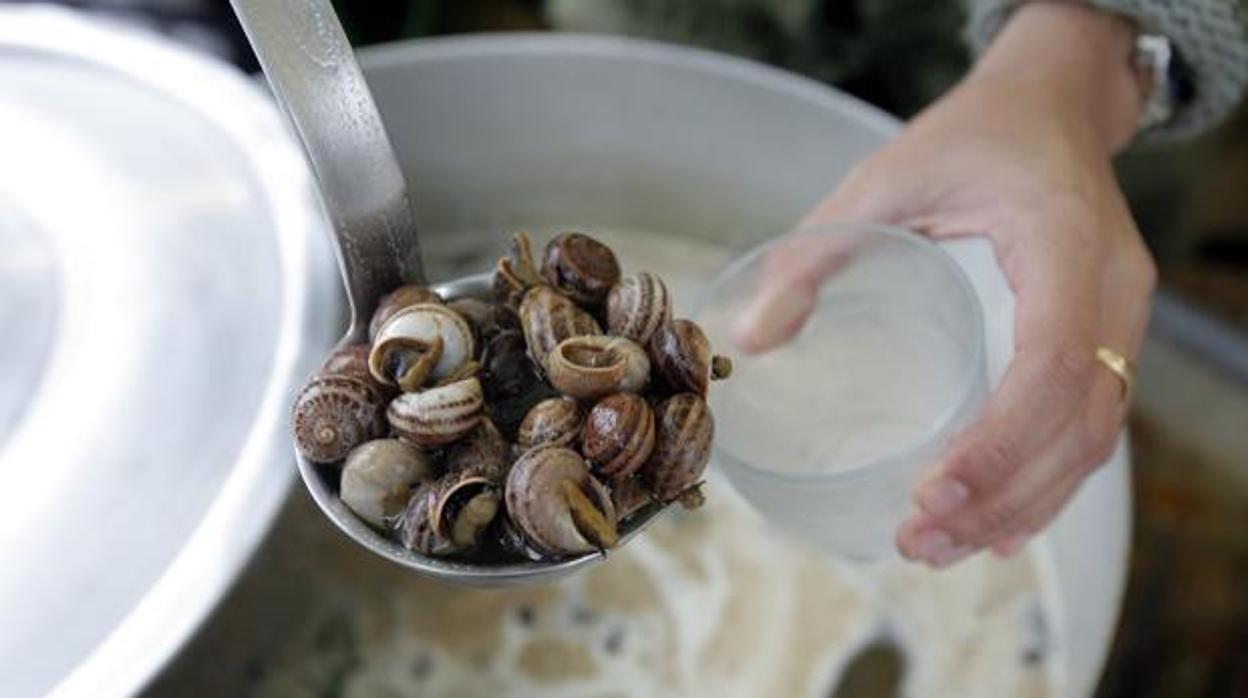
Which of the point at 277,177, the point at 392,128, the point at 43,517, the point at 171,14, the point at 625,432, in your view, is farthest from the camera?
the point at 171,14

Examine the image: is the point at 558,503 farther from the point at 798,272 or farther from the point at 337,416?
the point at 798,272

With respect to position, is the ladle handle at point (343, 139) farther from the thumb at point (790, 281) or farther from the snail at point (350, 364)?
the thumb at point (790, 281)

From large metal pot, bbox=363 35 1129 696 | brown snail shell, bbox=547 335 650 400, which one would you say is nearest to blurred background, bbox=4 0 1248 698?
large metal pot, bbox=363 35 1129 696

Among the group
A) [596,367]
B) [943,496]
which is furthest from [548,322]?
[943,496]

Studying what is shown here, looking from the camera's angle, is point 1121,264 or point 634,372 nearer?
point 634,372

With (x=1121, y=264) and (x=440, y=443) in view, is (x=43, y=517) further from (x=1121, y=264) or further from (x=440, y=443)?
(x=1121, y=264)

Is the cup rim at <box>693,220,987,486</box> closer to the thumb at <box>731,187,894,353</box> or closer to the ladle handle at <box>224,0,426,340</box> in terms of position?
the thumb at <box>731,187,894,353</box>

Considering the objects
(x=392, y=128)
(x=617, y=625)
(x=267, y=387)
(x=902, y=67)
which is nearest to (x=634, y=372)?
(x=267, y=387)
